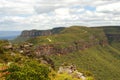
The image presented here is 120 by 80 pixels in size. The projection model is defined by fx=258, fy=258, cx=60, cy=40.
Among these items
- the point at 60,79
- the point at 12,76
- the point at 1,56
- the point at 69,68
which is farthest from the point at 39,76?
the point at 1,56

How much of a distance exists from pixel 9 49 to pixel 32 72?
10795 centimetres

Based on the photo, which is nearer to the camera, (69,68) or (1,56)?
(69,68)

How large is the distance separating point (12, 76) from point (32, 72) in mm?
3927

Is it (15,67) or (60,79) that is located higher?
(15,67)

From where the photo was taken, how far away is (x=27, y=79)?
41.4 metres

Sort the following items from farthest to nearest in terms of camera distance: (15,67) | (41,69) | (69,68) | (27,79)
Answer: (69,68) → (41,69) → (15,67) → (27,79)

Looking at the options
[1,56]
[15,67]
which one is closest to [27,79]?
[15,67]

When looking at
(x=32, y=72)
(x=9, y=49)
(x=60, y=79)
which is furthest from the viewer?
(x=9, y=49)

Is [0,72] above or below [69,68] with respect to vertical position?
above

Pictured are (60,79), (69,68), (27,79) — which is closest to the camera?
(27,79)

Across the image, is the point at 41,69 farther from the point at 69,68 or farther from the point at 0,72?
the point at 69,68

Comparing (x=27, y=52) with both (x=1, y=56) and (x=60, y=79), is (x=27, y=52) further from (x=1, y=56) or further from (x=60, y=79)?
(x=60, y=79)

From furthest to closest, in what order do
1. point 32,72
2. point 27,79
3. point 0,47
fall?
point 0,47 → point 32,72 → point 27,79

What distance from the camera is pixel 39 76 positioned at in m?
45.0
